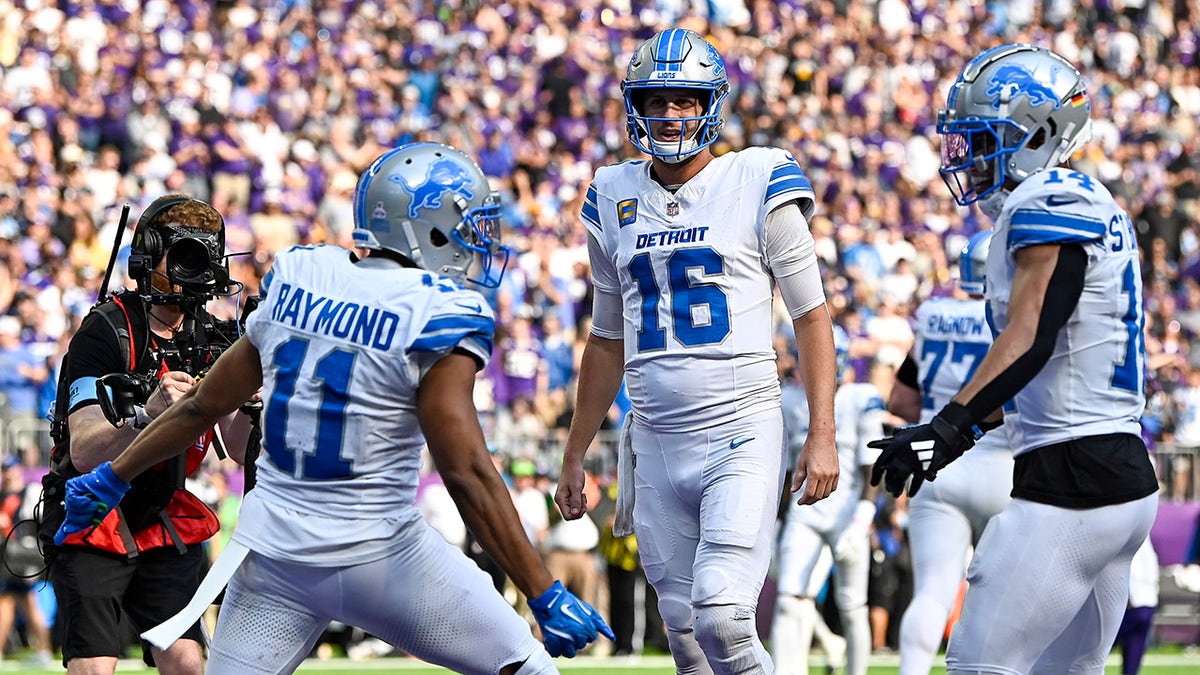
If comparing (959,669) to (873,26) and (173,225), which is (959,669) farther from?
(873,26)

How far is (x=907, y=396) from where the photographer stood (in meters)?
7.16

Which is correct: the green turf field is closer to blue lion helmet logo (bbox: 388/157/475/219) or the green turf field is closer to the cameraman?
the cameraman

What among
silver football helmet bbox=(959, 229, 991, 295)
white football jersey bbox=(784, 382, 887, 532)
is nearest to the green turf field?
white football jersey bbox=(784, 382, 887, 532)

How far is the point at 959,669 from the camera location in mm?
4512

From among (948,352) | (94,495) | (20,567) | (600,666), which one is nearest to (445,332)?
(94,495)

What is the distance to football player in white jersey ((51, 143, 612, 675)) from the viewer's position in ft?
13.6

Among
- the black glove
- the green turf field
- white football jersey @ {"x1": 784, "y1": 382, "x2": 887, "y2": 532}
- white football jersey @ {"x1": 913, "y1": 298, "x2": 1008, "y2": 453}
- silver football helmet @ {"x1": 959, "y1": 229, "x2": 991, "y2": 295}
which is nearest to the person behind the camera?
the black glove

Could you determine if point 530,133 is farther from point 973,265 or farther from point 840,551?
point 973,265

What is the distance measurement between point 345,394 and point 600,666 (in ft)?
24.4

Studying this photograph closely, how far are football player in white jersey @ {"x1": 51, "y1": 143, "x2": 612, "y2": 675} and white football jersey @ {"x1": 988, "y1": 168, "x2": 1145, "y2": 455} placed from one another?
1.31 m

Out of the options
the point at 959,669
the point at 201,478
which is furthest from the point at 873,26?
the point at 959,669

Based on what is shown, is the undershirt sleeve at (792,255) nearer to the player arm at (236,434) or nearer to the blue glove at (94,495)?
the player arm at (236,434)

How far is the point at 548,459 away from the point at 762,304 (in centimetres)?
750

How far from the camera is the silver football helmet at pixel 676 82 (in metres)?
5.60
